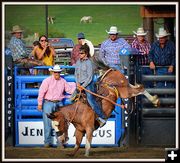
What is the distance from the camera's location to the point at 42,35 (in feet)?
42.3

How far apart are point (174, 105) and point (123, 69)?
0.90m

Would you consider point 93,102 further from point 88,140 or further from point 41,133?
point 41,133

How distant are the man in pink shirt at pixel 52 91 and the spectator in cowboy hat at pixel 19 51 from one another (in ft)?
1.00

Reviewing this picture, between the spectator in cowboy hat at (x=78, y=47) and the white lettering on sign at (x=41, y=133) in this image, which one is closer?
the spectator in cowboy hat at (x=78, y=47)

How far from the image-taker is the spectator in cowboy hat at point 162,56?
12.9 m

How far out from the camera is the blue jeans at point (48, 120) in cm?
1285

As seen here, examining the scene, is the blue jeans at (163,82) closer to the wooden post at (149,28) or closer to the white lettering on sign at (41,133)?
the wooden post at (149,28)

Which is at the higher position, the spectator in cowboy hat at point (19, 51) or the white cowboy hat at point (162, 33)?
the white cowboy hat at point (162, 33)

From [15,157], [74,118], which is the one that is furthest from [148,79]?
[15,157]

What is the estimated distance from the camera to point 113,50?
1286cm

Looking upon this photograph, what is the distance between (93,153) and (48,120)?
0.81m

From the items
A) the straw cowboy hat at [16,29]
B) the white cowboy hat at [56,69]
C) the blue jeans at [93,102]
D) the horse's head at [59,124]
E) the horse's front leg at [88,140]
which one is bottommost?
the horse's front leg at [88,140]

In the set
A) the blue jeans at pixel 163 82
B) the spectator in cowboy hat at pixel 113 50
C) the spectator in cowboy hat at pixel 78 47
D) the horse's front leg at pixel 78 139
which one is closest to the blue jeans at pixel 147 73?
the blue jeans at pixel 163 82

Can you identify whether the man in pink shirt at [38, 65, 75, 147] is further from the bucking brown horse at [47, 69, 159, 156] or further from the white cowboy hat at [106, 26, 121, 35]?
the white cowboy hat at [106, 26, 121, 35]
